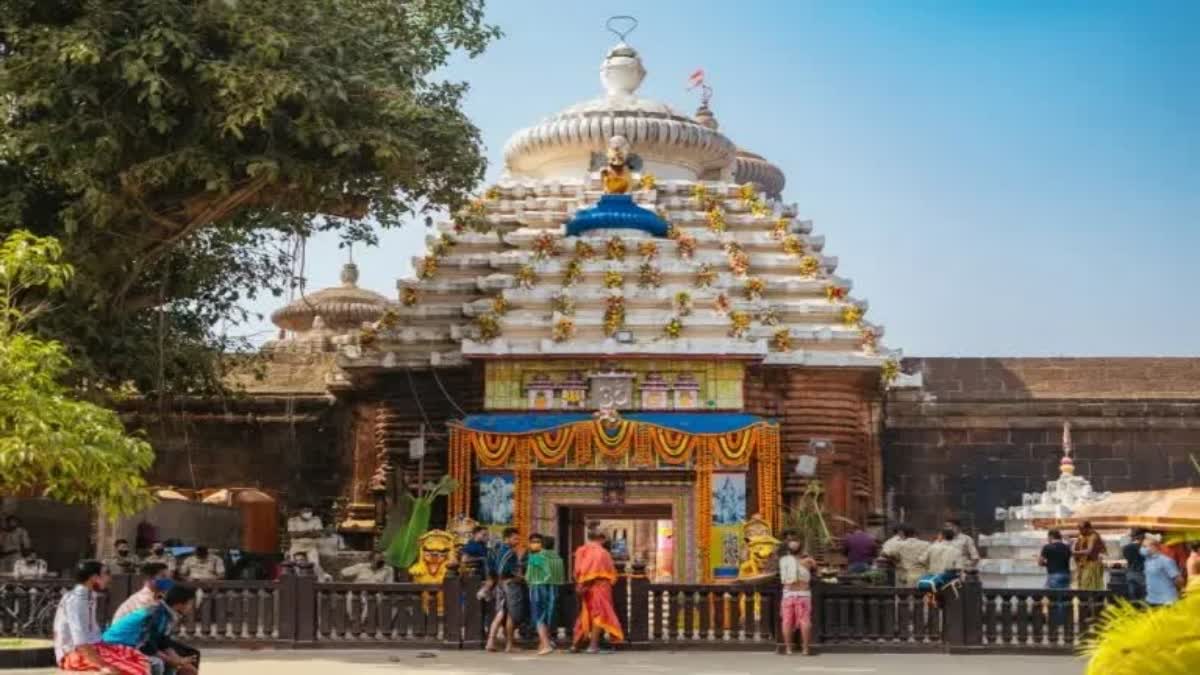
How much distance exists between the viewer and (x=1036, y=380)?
95.3 ft

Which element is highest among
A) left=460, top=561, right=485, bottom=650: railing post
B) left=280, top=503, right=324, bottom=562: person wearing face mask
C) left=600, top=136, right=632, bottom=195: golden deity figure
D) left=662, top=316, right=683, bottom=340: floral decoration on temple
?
left=600, top=136, right=632, bottom=195: golden deity figure

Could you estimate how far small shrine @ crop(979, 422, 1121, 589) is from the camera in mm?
20812

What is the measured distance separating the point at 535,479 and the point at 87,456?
8.99m

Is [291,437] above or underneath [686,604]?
above

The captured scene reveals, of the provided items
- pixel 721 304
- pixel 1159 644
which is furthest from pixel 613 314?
pixel 1159 644

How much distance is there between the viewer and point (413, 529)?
21.6 meters

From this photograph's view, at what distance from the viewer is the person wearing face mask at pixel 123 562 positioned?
56.0ft

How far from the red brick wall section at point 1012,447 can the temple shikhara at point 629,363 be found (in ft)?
5.83

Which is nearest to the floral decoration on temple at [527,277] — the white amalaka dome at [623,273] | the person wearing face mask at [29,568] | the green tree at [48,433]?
the white amalaka dome at [623,273]

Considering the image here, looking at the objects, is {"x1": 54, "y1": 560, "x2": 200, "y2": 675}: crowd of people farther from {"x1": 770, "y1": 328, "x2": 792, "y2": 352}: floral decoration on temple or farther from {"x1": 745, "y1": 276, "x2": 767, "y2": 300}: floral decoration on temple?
{"x1": 745, "y1": 276, "x2": 767, "y2": 300}: floral decoration on temple

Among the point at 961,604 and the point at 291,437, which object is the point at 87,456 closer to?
the point at 961,604

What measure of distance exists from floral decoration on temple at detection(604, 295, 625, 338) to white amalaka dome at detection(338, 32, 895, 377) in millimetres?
21

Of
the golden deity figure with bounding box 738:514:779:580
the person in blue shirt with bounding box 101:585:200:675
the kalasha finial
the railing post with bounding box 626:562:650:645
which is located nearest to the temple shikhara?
the golden deity figure with bounding box 738:514:779:580

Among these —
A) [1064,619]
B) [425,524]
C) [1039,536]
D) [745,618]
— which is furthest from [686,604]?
[1039,536]
